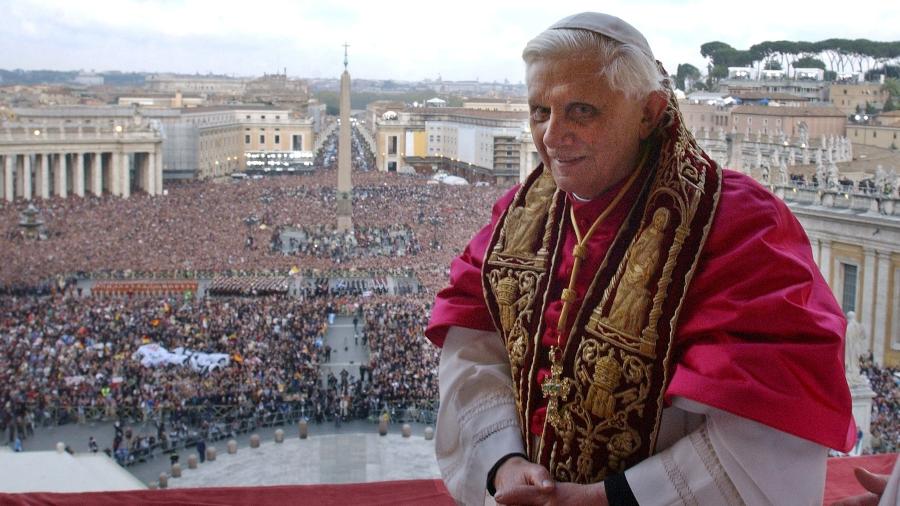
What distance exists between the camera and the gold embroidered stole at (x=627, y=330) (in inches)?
63.2

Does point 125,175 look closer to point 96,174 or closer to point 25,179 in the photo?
point 96,174

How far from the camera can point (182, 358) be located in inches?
488

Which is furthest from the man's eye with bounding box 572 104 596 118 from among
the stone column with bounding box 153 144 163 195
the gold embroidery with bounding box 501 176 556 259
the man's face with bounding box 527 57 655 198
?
the stone column with bounding box 153 144 163 195

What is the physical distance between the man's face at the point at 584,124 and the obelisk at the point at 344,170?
28.2 metres

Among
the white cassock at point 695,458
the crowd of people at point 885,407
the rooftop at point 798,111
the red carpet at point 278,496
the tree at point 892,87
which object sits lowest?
the crowd of people at point 885,407

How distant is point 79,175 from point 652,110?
40687 millimetres

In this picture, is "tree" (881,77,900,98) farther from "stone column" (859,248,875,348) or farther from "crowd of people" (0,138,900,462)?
"stone column" (859,248,875,348)

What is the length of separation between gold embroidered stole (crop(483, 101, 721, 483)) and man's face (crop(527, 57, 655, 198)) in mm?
57

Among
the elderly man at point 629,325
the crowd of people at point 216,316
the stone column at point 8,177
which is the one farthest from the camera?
the stone column at point 8,177

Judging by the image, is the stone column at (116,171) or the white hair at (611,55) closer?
the white hair at (611,55)

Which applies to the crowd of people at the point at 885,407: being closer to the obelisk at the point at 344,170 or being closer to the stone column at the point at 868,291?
the stone column at the point at 868,291

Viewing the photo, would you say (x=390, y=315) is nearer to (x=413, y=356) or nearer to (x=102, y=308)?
(x=413, y=356)

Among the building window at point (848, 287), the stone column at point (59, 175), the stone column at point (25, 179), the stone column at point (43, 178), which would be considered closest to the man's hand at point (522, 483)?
the building window at point (848, 287)

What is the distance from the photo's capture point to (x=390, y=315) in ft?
51.6
